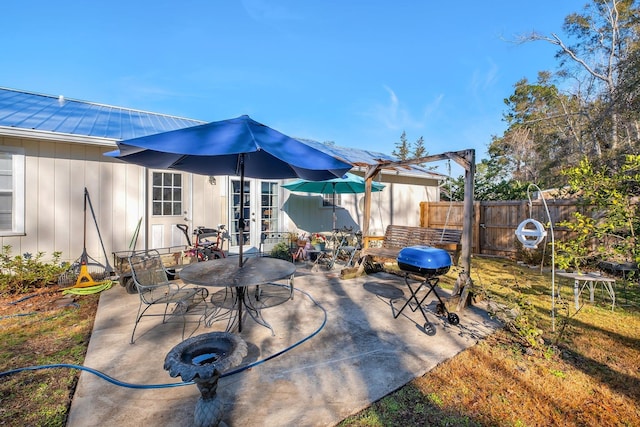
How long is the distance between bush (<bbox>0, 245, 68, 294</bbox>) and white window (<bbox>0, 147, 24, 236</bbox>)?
0.44 meters

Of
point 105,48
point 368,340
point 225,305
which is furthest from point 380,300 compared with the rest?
point 105,48

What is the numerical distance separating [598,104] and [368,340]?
45.8ft

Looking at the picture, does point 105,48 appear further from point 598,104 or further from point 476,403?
point 598,104

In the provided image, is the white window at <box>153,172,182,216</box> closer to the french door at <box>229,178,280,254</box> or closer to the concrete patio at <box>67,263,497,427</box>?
the french door at <box>229,178,280,254</box>

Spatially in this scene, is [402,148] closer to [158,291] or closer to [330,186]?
[330,186]

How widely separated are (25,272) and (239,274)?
433 centimetres

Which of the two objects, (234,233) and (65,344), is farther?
(234,233)

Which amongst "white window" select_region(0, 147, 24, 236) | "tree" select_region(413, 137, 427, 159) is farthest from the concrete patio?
"tree" select_region(413, 137, 427, 159)

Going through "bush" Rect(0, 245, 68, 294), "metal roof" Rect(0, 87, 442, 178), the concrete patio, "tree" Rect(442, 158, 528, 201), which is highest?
"metal roof" Rect(0, 87, 442, 178)

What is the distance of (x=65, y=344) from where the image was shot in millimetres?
3098

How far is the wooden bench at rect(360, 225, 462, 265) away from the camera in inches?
213

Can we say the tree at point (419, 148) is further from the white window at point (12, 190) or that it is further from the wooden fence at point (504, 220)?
the white window at point (12, 190)

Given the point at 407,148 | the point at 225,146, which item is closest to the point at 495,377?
the point at 225,146

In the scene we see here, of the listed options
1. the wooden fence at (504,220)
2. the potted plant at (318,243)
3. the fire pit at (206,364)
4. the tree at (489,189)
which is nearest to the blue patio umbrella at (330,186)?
the potted plant at (318,243)
